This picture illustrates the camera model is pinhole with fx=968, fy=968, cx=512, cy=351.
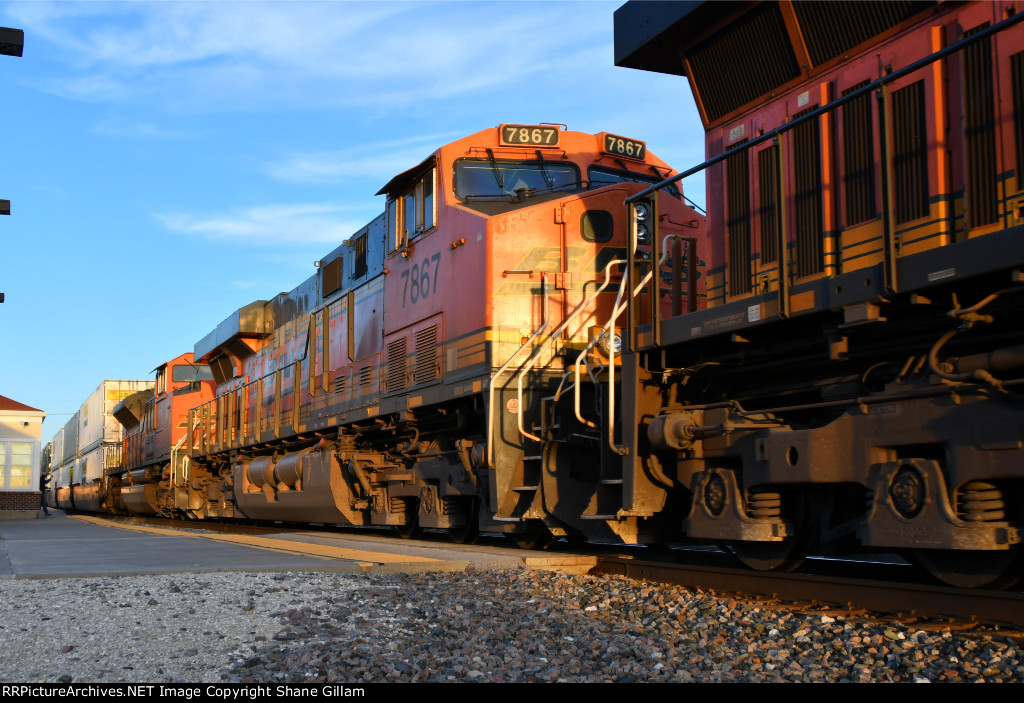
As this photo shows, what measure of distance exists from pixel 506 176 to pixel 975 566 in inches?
240

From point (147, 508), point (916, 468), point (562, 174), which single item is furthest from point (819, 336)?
point (147, 508)

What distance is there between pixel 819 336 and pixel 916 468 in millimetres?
1201

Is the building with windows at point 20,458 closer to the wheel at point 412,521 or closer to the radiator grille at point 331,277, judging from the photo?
the radiator grille at point 331,277

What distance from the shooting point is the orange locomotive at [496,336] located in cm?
812

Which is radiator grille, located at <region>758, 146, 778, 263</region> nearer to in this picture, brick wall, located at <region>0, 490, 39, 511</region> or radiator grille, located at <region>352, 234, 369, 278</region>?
radiator grille, located at <region>352, 234, 369, 278</region>

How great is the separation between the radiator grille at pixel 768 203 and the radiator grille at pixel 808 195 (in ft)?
0.50

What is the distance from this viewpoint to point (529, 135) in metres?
9.78

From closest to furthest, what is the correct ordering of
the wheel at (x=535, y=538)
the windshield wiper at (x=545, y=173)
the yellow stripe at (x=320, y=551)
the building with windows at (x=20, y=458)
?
1. the yellow stripe at (x=320, y=551)
2. the wheel at (x=535, y=538)
3. the windshield wiper at (x=545, y=173)
4. the building with windows at (x=20, y=458)

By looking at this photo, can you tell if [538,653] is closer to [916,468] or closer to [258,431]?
[916,468]

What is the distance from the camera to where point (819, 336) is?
585cm

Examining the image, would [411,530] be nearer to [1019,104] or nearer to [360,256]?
[360,256]

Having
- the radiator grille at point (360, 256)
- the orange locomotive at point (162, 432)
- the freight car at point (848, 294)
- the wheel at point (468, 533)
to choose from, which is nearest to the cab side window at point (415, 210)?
the radiator grille at point (360, 256)

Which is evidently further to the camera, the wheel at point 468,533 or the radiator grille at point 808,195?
the wheel at point 468,533

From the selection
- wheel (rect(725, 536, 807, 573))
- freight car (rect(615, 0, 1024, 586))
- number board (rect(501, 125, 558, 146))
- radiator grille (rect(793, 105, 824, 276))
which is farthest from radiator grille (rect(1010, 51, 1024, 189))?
number board (rect(501, 125, 558, 146))
